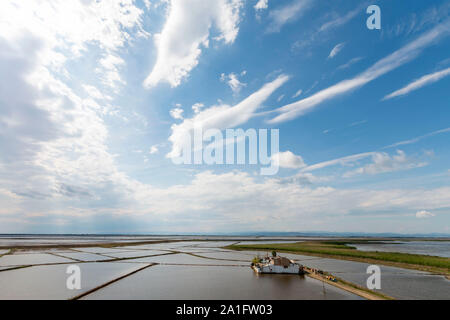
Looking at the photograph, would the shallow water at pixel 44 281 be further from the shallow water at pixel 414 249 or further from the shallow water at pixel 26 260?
the shallow water at pixel 414 249

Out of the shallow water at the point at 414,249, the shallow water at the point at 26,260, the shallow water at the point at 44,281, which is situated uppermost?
the shallow water at the point at 44,281

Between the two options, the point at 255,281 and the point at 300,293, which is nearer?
the point at 300,293

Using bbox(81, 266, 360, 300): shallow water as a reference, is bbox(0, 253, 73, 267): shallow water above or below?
below

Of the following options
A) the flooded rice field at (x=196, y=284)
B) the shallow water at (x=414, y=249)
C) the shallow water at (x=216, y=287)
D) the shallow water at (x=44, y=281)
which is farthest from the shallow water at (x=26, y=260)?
the shallow water at (x=414, y=249)

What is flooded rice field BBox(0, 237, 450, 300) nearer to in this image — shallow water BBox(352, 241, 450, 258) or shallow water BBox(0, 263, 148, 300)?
shallow water BBox(0, 263, 148, 300)

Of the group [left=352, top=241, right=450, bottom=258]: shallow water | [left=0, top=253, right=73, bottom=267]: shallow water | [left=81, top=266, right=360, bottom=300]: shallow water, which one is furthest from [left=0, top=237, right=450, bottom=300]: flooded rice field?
[left=352, top=241, right=450, bottom=258]: shallow water

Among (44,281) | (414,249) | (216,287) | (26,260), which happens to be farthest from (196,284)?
(414,249)

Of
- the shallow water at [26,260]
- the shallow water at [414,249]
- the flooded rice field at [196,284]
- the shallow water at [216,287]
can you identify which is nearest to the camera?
the shallow water at [216,287]

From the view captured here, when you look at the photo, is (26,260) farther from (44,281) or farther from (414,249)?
(414,249)
